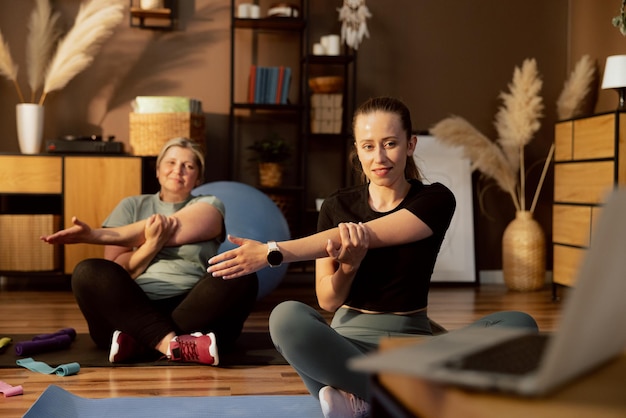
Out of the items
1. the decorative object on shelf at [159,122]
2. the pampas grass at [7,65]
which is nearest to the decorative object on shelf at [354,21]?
the decorative object on shelf at [159,122]

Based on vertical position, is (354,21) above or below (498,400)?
above

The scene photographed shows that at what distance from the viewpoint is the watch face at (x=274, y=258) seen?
1511mm

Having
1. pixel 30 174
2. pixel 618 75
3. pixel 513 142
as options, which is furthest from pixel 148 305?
pixel 513 142

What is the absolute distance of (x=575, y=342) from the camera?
656mm

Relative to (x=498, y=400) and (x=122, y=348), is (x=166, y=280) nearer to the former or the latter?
(x=122, y=348)

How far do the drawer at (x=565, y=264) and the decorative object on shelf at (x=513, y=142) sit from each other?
36 centimetres

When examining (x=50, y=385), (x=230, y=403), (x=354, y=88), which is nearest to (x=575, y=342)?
(x=230, y=403)

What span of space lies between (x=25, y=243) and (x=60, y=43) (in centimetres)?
126

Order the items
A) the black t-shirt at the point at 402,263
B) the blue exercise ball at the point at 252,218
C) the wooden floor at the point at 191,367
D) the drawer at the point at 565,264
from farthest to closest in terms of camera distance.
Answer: the drawer at the point at 565,264, the blue exercise ball at the point at 252,218, the wooden floor at the point at 191,367, the black t-shirt at the point at 402,263

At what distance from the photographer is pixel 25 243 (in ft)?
14.3

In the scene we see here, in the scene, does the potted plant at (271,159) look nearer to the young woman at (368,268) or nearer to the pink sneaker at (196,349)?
the pink sneaker at (196,349)

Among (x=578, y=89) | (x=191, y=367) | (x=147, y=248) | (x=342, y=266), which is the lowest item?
(x=191, y=367)

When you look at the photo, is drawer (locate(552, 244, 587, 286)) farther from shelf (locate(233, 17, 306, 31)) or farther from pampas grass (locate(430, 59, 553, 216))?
shelf (locate(233, 17, 306, 31))

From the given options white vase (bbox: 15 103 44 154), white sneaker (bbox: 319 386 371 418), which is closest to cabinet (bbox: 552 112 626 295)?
white sneaker (bbox: 319 386 371 418)
